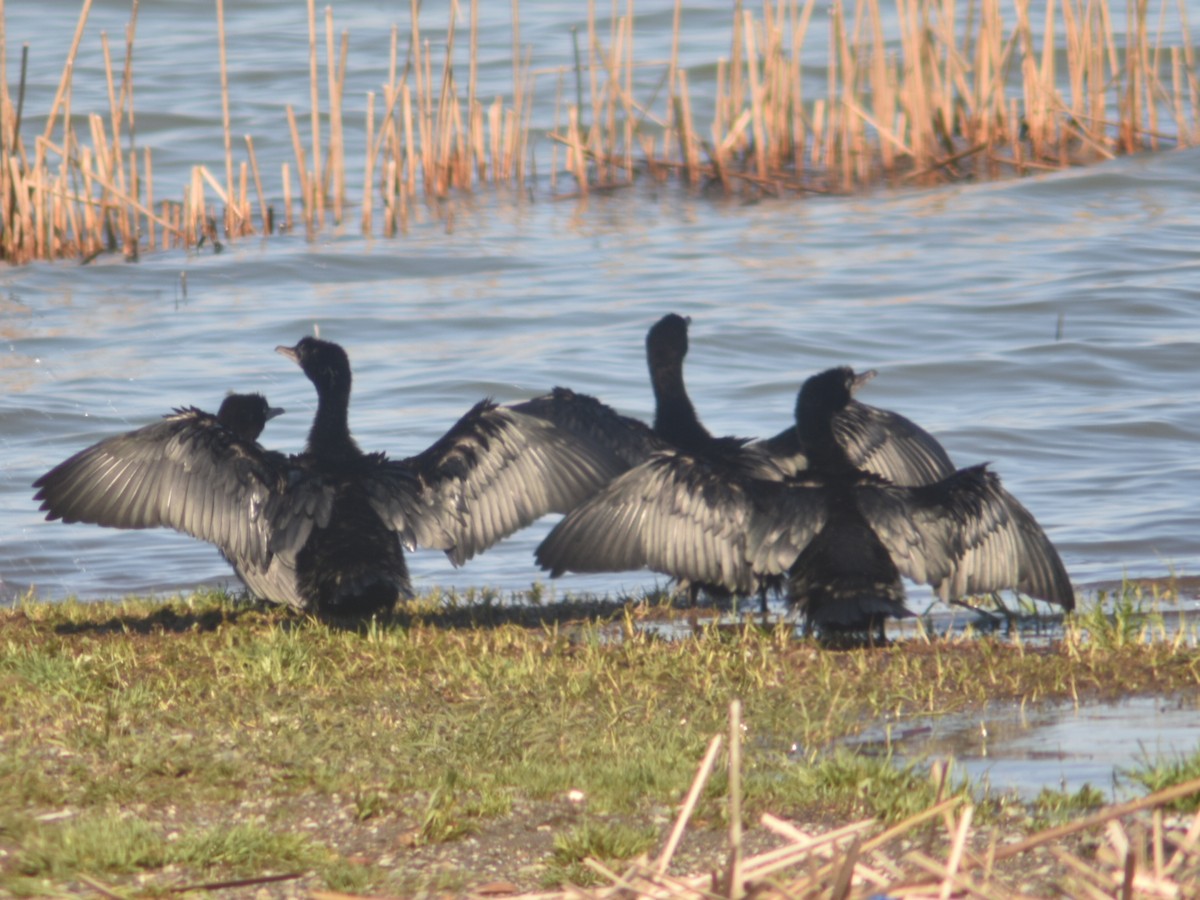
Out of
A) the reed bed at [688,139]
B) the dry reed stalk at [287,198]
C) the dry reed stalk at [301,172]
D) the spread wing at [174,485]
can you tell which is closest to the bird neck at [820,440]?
the spread wing at [174,485]

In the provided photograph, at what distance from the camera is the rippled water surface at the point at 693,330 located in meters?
10.3

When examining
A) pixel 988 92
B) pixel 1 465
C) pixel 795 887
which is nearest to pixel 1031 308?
pixel 988 92

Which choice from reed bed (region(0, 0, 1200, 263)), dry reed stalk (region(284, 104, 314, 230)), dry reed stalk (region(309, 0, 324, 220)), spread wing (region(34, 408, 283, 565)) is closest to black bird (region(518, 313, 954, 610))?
spread wing (region(34, 408, 283, 565))

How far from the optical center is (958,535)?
675cm

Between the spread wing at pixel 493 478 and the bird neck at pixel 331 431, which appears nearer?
the spread wing at pixel 493 478

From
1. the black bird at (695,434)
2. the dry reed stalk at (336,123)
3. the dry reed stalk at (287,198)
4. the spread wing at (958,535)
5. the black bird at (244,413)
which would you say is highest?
the dry reed stalk at (336,123)

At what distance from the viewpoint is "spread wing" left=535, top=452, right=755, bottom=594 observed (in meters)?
6.89

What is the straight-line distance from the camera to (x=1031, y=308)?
15219mm

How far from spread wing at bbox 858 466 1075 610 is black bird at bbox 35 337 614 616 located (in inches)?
64.9

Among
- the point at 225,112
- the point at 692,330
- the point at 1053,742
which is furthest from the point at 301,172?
the point at 1053,742

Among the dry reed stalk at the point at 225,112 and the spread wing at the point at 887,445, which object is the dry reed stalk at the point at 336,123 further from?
the spread wing at the point at 887,445

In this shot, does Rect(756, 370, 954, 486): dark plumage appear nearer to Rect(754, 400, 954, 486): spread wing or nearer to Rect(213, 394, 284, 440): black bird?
Rect(754, 400, 954, 486): spread wing

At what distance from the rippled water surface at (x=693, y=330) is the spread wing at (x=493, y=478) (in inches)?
62.5

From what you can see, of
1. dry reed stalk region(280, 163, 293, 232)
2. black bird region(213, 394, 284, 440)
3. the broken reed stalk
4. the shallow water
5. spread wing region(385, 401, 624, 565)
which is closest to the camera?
the broken reed stalk
